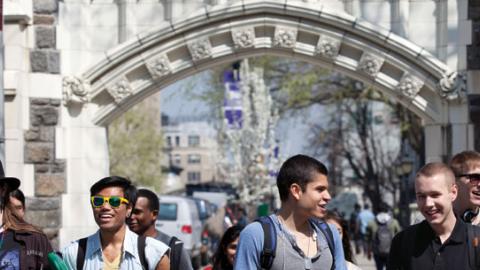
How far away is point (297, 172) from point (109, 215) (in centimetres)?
95

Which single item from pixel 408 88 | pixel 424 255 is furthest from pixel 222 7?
pixel 424 255

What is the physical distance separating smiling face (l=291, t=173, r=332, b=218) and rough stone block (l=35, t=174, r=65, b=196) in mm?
8883

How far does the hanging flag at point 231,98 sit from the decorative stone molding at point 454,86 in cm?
2135

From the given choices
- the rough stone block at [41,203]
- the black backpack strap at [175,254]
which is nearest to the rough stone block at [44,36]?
the rough stone block at [41,203]

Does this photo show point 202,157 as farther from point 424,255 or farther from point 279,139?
point 424,255

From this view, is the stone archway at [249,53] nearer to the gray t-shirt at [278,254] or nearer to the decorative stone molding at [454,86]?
the decorative stone molding at [454,86]

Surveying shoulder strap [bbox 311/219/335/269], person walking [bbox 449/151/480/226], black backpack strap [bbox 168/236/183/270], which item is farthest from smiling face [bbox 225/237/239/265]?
shoulder strap [bbox 311/219/335/269]

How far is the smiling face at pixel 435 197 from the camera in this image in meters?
6.17

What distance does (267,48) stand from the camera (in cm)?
1521

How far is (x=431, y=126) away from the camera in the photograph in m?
15.0

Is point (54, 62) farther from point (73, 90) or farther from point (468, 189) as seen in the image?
point (468, 189)

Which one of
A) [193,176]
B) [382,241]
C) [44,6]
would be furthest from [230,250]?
[193,176]

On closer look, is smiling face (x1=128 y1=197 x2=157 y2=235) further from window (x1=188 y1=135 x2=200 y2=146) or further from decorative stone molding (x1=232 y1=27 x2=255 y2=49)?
window (x1=188 y1=135 x2=200 y2=146)

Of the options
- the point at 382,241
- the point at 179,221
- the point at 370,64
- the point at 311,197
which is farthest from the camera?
the point at 179,221
